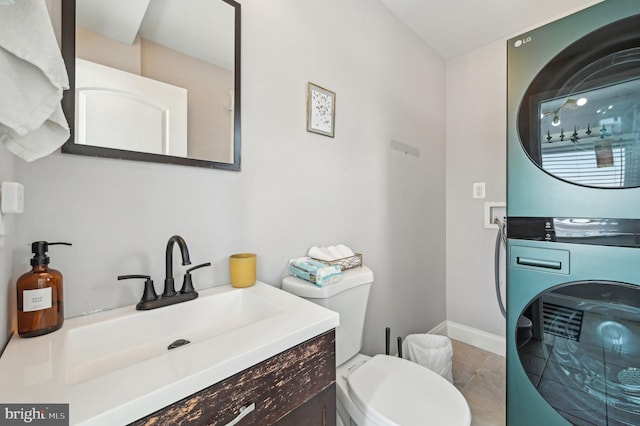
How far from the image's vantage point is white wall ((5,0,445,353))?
803 mm

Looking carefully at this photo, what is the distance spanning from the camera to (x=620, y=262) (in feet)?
3.15

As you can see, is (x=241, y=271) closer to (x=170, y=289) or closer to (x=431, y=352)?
(x=170, y=289)

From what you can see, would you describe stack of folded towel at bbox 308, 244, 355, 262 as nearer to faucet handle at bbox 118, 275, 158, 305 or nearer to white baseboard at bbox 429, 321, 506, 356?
faucet handle at bbox 118, 275, 158, 305

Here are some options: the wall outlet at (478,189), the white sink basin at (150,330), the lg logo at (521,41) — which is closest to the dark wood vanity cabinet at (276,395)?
the white sink basin at (150,330)

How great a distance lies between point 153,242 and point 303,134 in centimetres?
81

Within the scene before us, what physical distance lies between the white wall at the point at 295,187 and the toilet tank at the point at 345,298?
189mm

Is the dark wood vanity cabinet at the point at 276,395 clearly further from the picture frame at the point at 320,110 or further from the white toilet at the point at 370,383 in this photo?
the picture frame at the point at 320,110

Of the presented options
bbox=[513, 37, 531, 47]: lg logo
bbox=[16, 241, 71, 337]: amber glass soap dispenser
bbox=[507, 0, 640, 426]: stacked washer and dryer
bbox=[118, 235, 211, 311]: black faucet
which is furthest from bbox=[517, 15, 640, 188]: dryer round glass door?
bbox=[16, 241, 71, 337]: amber glass soap dispenser

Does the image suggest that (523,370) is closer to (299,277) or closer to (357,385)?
(357,385)

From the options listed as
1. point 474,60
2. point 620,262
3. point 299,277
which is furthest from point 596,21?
point 299,277

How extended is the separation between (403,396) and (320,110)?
4.29ft

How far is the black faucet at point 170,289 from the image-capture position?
2.73 feet

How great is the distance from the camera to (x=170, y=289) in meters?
0.88

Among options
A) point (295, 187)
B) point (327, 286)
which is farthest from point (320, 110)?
point (327, 286)
